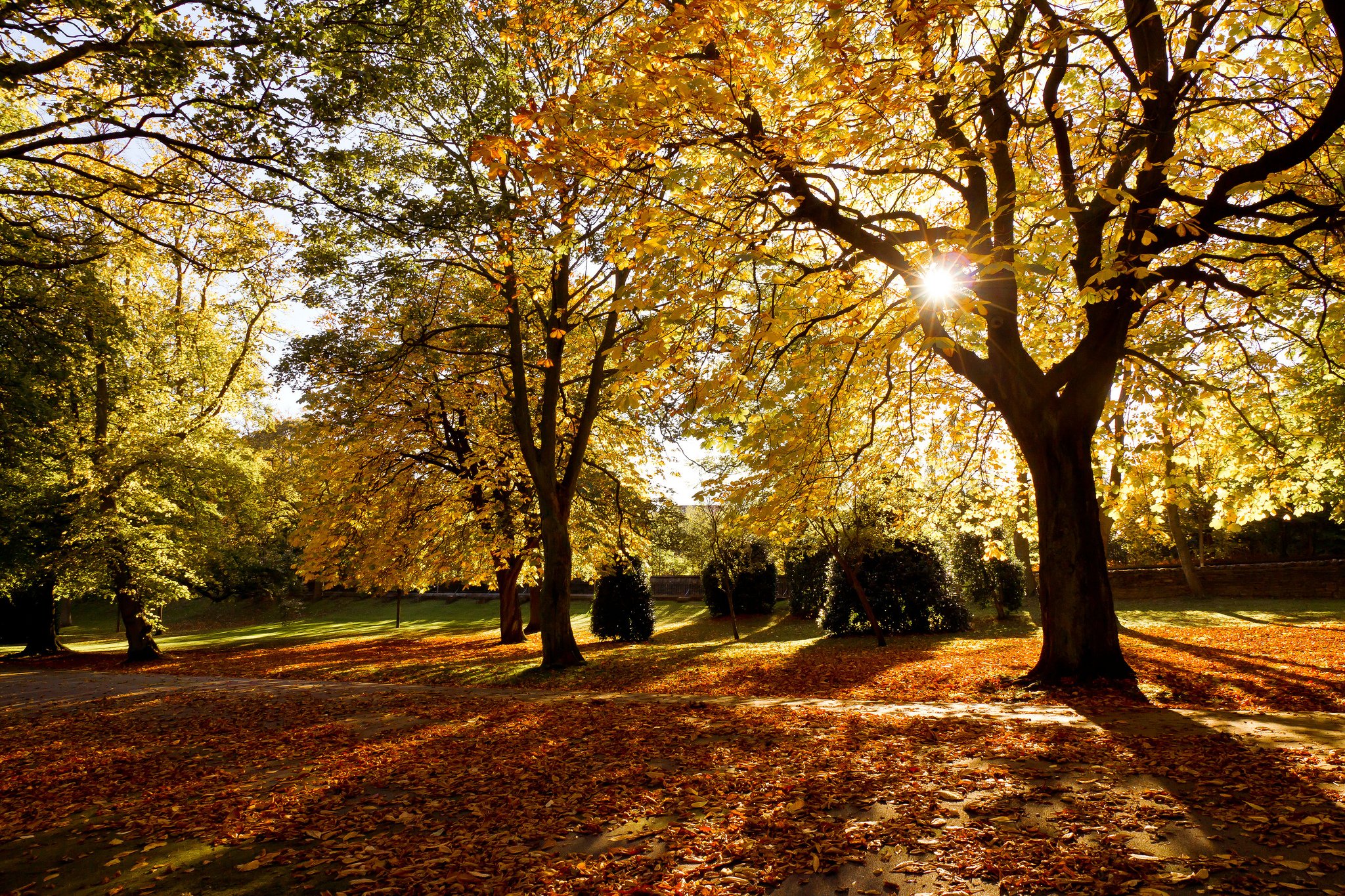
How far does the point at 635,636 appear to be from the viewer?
19.8 m

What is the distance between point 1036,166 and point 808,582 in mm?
16102

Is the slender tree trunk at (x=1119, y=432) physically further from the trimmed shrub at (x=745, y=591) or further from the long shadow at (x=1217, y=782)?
the trimmed shrub at (x=745, y=591)

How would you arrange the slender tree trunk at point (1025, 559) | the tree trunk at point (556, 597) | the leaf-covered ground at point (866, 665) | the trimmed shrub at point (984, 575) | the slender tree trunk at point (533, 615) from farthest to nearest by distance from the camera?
the slender tree trunk at point (533, 615) < the trimmed shrub at point (984, 575) < the slender tree trunk at point (1025, 559) < the tree trunk at point (556, 597) < the leaf-covered ground at point (866, 665)

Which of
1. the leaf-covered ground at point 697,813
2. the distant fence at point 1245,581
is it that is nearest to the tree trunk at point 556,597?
the leaf-covered ground at point 697,813

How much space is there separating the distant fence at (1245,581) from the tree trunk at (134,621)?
3078 cm

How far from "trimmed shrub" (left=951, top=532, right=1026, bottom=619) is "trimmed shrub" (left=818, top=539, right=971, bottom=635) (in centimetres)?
274

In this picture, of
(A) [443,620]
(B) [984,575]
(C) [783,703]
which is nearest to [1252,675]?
(C) [783,703]

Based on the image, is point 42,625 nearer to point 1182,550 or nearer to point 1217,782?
point 1217,782

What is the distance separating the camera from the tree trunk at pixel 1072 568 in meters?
7.68

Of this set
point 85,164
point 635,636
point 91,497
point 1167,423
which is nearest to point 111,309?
point 85,164

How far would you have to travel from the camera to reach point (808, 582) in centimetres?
2327

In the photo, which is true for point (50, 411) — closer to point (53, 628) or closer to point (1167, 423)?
point (53, 628)

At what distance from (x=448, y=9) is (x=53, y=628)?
23.9 meters

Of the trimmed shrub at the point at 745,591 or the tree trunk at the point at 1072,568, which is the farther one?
the trimmed shrub at the point at 745,591
